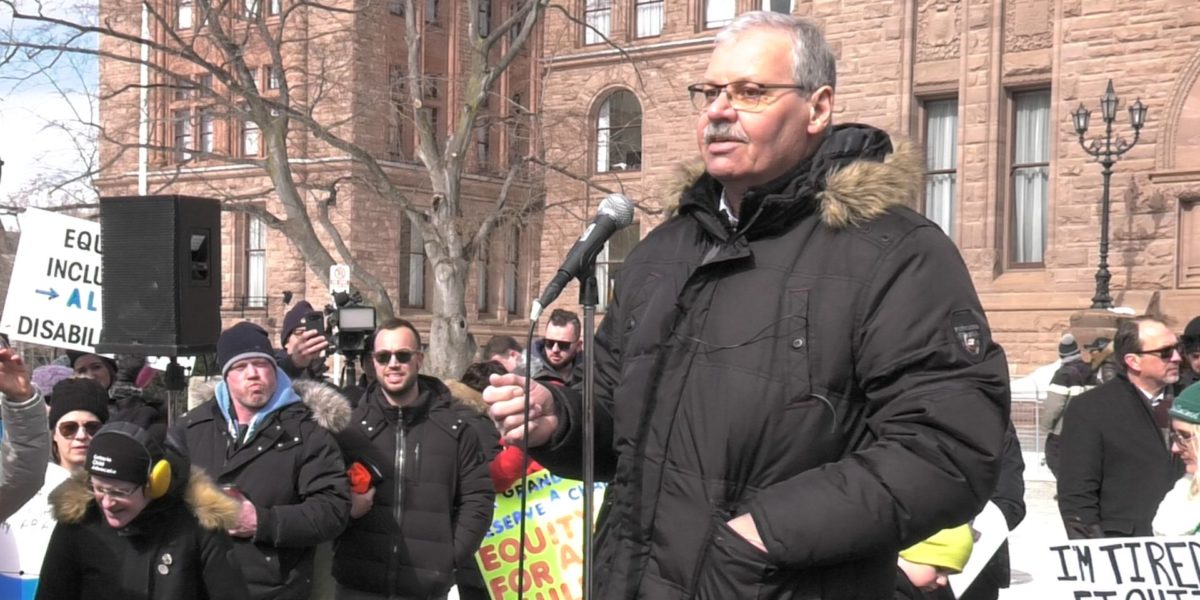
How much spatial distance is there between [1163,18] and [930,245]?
24.9 meters

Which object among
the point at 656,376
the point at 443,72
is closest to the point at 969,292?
the point at 656,376

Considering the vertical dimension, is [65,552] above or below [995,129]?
below

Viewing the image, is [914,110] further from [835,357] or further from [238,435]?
[835,357]

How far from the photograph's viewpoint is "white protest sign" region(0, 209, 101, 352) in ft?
30.6

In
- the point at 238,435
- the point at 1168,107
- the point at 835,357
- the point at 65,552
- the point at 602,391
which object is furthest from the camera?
the point at 1168,107

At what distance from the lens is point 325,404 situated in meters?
6.40

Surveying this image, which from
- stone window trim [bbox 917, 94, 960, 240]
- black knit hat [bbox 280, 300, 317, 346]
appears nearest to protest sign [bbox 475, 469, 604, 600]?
black knit hat [bbox 280, 300, 317, 346]

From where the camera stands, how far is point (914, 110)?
1125 inches

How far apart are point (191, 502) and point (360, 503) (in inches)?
68.1

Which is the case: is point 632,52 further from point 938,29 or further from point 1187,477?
point 1187,477

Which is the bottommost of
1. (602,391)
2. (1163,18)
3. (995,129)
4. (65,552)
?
(65,552)

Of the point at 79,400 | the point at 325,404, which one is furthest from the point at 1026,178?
the point at 79,400

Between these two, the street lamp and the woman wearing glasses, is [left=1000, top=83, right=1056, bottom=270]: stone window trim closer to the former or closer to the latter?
the street lamp

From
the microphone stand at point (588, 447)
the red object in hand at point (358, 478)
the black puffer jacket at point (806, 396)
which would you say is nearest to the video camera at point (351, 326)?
the red object in hand at point (358, 478)
